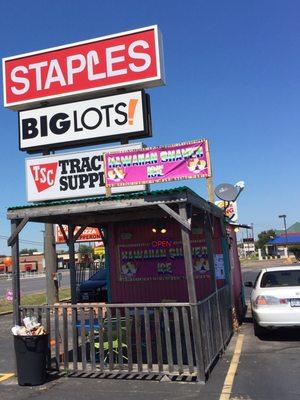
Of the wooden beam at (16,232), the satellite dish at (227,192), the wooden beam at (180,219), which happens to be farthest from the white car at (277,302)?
the wooden beam at (16,232)

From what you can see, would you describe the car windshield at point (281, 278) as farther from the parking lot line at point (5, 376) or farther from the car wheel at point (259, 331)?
the parking lot line at point (5, 376)

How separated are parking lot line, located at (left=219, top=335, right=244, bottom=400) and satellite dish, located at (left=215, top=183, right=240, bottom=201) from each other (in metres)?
3.28

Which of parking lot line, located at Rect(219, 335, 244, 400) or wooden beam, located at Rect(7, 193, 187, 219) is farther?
wooden beam, located at Rect(7, 193, 187, 219)

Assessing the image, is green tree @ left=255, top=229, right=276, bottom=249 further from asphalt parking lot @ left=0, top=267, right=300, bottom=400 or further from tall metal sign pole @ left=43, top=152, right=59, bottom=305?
asphalt parking lot @ left=0, top=267, right=300, bottom=400

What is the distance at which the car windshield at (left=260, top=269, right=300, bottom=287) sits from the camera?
35.0 ft

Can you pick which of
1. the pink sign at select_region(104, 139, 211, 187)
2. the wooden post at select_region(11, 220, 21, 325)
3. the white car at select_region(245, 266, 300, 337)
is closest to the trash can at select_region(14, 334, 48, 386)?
the wooden post at select_region(11, 220, 21, 325)

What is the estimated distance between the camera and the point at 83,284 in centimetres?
1970

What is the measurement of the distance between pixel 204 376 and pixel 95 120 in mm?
8504

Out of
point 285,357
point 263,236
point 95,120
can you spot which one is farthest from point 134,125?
point 263,236

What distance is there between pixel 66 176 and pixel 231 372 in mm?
7668

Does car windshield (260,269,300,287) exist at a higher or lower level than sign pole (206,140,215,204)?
lower

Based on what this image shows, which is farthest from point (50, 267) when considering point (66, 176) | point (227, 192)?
point (227, 192)

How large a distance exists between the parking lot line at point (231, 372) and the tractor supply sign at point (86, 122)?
249 inches

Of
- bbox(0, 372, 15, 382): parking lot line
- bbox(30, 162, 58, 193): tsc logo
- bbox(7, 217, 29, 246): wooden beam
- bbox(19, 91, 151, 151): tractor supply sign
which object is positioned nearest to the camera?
bbox(0, 372, 15, 382): parking lot line
